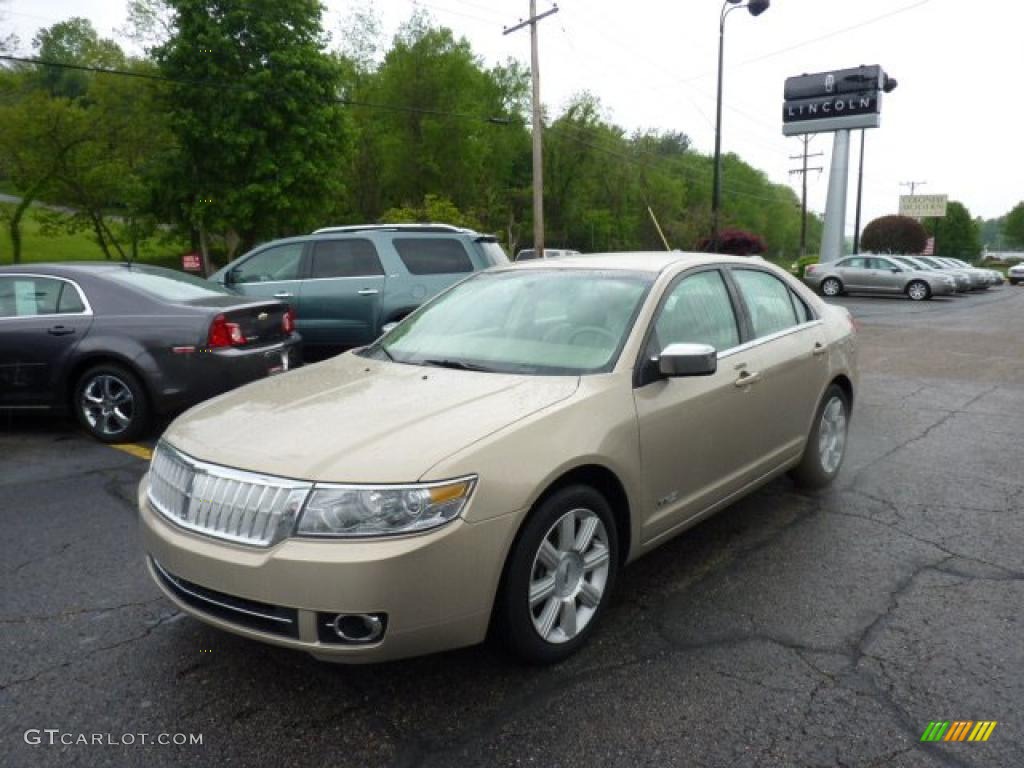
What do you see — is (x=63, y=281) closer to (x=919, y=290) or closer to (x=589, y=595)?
(x=589, y=595)

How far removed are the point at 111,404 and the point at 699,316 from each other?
16.1ft

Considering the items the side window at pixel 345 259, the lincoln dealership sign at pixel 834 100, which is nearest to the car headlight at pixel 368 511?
the side window at pixel 345 259

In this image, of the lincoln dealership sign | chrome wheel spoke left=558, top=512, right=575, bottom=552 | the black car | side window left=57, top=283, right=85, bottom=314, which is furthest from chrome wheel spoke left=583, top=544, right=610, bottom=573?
the lincoln dealership sign

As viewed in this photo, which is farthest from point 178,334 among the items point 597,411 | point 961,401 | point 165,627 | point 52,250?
point 52,250

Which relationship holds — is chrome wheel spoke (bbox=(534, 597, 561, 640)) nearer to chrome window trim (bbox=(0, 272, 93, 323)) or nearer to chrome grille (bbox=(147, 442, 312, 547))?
chrome grille (bbox=(147, 442, 312, 547))

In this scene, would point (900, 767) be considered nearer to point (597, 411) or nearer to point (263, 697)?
point (597, 411)

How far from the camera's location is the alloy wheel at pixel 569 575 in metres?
2.82

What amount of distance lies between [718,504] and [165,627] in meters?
2.59

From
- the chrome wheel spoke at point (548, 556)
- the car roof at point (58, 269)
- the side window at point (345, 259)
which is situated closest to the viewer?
the chrome wheel spoke at point (548, 556)

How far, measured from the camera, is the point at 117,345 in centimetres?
613

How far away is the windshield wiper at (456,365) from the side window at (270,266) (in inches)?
253

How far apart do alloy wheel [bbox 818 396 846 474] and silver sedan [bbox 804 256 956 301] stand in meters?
24.1

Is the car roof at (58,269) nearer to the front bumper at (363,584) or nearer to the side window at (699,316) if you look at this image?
the front bumper at (363,584)

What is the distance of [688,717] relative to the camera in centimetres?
259
